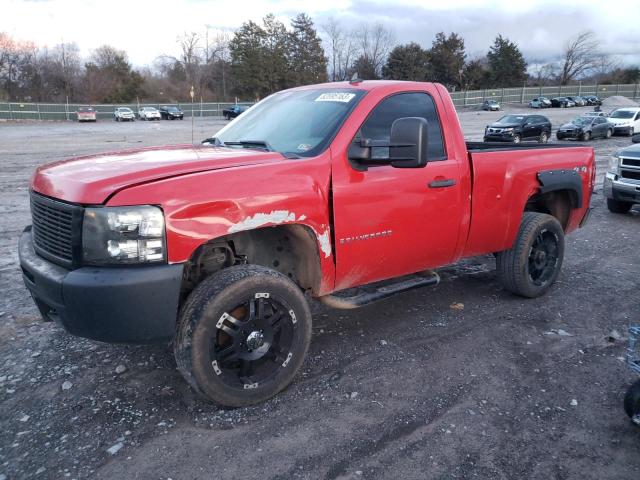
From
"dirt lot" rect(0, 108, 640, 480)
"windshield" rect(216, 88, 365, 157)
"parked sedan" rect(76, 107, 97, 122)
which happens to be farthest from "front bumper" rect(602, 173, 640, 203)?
"parked sedan" rect(76, 107, 97, 122)

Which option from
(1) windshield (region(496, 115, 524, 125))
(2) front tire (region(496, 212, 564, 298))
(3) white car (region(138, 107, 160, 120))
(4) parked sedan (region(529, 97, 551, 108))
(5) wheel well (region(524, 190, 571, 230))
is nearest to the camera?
(2) front tire (region(496, 212, 564, 298))

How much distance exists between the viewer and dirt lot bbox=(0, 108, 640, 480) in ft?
9.21

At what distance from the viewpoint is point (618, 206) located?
376 inches

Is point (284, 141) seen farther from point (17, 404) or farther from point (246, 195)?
point (17, 404)

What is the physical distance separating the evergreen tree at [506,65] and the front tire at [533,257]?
87.6 metres

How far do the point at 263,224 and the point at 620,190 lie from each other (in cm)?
818

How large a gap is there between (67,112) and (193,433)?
57.6 m

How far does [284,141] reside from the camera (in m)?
3.79

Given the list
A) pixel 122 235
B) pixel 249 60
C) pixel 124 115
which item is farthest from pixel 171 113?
pixel 122 235

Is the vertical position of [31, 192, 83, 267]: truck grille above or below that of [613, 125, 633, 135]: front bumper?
below

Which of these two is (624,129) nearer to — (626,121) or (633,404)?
(626,121)

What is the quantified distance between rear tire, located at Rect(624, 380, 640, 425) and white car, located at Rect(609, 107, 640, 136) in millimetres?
31174

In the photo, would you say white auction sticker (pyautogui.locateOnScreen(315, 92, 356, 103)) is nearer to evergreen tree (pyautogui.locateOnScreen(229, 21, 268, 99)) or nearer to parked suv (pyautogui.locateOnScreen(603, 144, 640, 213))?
parked suv (pyautogui.locateOnScreen(603, 144, 640, 213))

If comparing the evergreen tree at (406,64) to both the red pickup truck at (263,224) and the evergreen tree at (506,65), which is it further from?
the red pickup truck at (263,224)
